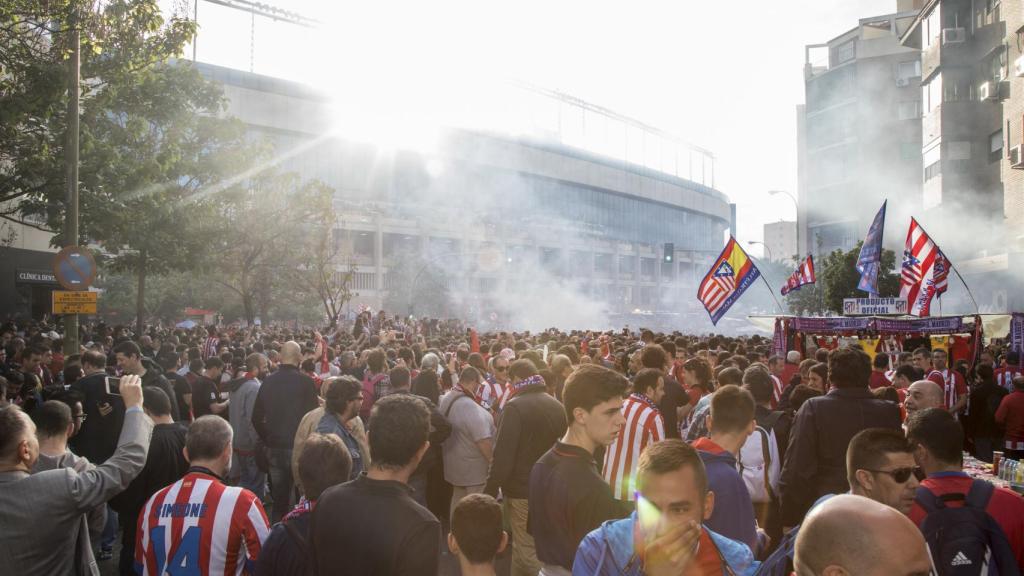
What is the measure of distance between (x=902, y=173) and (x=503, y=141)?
39489 millimetres

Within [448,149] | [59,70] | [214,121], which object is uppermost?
[448,149]

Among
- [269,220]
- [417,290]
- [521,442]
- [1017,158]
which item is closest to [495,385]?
[521,442]

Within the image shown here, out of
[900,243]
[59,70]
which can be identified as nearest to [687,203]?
[900,243]

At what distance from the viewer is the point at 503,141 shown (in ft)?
271

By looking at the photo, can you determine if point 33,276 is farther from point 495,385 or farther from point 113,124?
point 495,385

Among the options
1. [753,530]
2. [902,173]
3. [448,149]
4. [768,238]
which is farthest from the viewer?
[768,238]

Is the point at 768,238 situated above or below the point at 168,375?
above

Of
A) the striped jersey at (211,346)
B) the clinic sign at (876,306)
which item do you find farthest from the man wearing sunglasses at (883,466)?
the striped jersey at (211,346)

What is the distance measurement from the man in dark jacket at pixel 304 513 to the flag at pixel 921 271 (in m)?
16.2

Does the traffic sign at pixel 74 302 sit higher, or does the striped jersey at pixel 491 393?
the traffic sign at pixel 74 302

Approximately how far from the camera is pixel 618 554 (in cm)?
241

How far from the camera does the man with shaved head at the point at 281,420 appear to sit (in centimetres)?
762

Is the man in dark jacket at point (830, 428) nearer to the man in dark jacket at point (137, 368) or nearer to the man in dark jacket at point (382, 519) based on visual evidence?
the man in dark jacket at point (382, 519)

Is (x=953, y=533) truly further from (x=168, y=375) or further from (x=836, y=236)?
(x=836, y=236)
